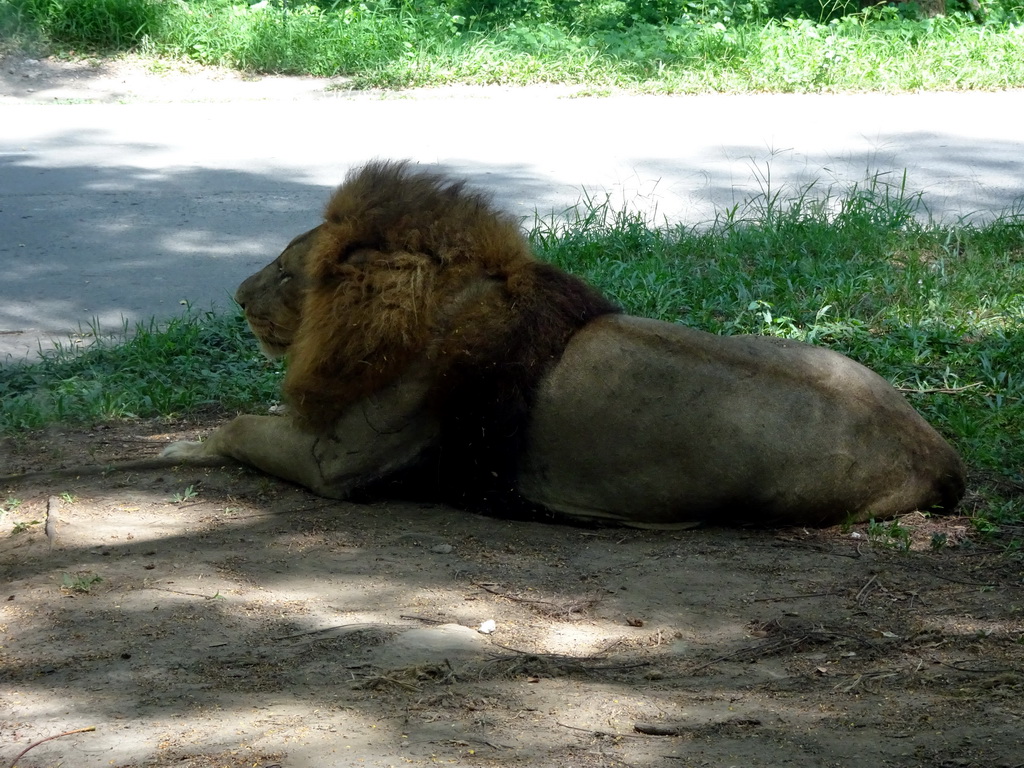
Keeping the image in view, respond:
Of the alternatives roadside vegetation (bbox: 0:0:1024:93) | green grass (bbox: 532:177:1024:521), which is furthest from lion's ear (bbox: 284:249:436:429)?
roadside vegetation (bbox: 0:0:1024:93)

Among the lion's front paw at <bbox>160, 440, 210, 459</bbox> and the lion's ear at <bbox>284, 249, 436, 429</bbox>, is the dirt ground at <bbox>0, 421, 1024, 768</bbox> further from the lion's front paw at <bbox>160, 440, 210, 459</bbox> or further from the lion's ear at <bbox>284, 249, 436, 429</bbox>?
the lion's ear at <bbox>284, 249, 436, 429</bbox>

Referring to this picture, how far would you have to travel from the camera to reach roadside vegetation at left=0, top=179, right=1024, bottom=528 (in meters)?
5.43

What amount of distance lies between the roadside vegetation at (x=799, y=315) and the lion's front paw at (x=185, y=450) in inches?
30.4

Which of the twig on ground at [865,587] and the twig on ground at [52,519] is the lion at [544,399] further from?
the twig on ground at [52,519]

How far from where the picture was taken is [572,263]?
696 cm

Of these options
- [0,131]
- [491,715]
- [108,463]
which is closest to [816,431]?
[491,715]

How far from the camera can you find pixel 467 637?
10.5 feet

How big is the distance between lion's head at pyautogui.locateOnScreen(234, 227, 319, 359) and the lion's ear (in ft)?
1.08

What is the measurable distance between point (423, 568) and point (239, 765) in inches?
54.8

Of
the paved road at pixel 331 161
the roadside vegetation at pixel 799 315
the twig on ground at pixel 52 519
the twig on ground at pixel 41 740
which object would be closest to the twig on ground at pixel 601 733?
the twig on ground at pixel 41 740

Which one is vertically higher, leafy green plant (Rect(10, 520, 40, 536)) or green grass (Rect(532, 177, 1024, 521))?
green grass (Rect(532, 177, 1024, 521))

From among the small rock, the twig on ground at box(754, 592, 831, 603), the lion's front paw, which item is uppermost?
the lion's front paw

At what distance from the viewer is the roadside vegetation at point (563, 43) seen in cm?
1235

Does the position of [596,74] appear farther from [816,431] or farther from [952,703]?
[952,703]
